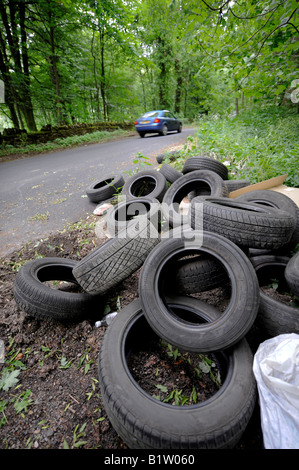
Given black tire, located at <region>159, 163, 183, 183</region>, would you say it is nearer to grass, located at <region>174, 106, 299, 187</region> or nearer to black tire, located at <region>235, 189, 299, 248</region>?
grass, located at <region>174, 106, 299, 187</region>

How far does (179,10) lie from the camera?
3299 millimetres

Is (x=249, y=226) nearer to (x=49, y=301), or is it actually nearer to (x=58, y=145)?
(x=49, y=301)

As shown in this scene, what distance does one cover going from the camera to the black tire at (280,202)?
2541mm

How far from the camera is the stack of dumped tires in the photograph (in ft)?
4.02

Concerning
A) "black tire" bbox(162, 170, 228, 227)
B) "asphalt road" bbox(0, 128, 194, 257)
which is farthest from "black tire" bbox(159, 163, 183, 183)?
"asphalt road" bbox(0, 128, 194, 257)

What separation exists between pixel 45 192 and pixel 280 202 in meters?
4.61

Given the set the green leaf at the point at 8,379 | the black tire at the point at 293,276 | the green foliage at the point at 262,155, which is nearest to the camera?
the green leaf at the point at 8,379

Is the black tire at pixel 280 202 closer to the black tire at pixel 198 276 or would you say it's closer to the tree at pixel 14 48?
the black tire at pixel 198 276

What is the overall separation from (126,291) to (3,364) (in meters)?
1.20

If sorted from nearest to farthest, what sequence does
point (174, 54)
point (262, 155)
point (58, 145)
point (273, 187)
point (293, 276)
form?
1. point (293, 276)
2. point (273, 187)
3. point (262, 155)
4. point (58, 145)
5. point (174, 54)

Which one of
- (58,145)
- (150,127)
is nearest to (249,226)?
(58,145)

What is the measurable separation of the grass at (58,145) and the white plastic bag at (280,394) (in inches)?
420

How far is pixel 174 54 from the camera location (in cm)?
2419

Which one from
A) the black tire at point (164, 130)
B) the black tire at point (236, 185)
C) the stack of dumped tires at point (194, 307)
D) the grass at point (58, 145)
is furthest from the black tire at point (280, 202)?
the black tire at point (164, 130)
